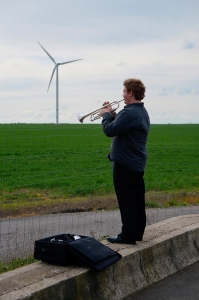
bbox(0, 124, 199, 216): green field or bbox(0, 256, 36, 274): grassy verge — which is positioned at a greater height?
bbox(0, 124, 199, 216): green field

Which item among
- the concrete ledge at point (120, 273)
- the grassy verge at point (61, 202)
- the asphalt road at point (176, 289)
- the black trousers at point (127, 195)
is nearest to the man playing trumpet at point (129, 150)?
the black trousers at point (127, 195)

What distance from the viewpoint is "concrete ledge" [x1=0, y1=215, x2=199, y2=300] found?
482 centimetres

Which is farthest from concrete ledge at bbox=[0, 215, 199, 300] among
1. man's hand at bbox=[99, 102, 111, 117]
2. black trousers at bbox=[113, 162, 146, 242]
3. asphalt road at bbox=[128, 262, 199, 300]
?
man's hand at bbox=[99, 102, 111, 117]

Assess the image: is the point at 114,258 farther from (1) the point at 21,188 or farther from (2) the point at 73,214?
(1) the point at 21,188

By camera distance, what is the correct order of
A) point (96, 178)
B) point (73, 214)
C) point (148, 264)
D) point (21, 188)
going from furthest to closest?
point (96, 178) < point (21, 188) < point (73, 214) < point (148, 264)

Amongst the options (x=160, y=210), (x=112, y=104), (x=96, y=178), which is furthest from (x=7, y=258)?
(x=96, y=178)

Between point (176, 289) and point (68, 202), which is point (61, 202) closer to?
point (68, 202)

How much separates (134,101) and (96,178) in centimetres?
1219

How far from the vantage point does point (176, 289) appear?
591cm

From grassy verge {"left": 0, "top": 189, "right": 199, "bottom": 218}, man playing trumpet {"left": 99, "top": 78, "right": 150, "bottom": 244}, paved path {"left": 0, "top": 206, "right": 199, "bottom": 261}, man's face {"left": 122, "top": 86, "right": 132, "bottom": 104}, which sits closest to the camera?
man playing trumpet {"left": 99, "top": 78, "right": 150, "bottom": 244}

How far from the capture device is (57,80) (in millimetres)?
51094

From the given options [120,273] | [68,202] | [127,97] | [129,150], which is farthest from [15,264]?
[68,202]

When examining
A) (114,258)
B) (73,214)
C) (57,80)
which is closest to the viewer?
(114,258)

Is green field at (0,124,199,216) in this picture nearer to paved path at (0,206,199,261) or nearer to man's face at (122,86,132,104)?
paved path at (0,206,199,261)
